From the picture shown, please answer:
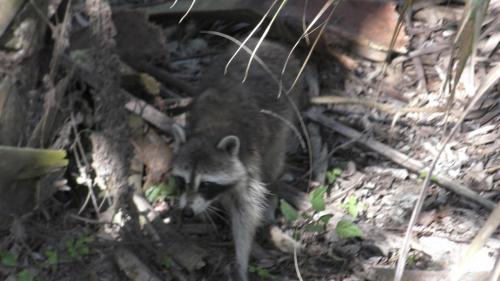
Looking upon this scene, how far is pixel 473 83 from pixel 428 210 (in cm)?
117

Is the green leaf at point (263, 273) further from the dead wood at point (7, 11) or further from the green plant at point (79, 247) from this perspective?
the dead wood at point (7, 11)

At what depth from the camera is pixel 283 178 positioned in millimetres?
5352

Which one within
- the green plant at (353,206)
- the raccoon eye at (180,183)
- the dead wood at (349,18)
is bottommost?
the green plant at (353,206)

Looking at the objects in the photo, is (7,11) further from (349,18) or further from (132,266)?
(349,18)

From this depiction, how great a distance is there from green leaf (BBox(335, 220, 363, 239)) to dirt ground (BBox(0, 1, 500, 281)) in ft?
0.04

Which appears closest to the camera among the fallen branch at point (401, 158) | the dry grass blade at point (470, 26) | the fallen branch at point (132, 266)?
the dry grass blade at point (470, 26)

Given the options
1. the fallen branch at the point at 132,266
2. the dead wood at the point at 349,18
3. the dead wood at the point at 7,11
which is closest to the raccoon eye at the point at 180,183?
the fallen branch at the point at 132,266

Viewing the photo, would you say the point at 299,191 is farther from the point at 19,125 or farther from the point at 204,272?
the point at 19,125

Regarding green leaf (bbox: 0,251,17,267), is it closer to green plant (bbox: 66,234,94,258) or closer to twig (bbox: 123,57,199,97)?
green plant (bbox: 66,234,94,258)

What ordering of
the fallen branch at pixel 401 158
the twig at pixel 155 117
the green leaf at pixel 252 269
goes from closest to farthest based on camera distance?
the green leaf at pixel 252 269 → the fallen branch at pixel 401 158 → the twig at pixel 155 117

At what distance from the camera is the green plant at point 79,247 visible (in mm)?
4337

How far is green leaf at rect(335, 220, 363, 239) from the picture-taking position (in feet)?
14.9

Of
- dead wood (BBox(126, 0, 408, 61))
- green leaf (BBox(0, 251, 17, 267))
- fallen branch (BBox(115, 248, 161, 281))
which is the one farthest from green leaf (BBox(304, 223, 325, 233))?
green leaf (BBox(0, 251, 17, 267))

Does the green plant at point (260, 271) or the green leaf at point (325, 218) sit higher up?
the green leaf at point (325, 218)
